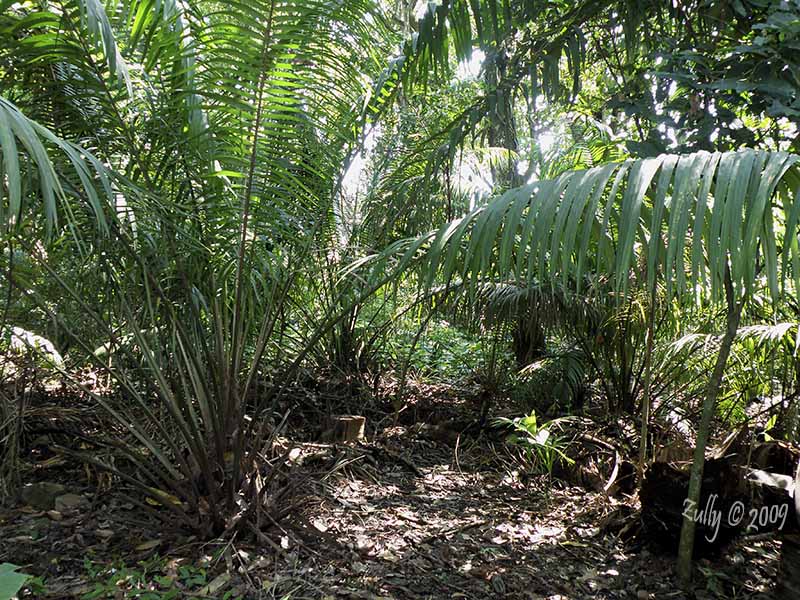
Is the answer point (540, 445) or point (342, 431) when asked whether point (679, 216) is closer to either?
point (540, 445)

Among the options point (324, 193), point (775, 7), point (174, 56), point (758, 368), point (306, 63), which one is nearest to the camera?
point (775, 7)

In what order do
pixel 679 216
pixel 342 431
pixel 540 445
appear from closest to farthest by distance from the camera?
pixel 679 216, pixel 540 445, pixel 342 431

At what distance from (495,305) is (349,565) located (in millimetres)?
2203

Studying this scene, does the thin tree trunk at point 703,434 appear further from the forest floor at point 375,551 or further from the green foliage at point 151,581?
the green foliage at point 151,581

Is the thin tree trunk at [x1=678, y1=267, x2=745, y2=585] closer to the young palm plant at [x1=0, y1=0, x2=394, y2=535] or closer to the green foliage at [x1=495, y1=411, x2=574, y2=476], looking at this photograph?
the green foliage at [x1=495, y1=411, x2=574, y2=476]

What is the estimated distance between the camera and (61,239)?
258cm

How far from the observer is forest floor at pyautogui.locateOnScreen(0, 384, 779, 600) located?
7.10 ft

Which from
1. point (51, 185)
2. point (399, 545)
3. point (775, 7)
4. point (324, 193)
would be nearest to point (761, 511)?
point (399, 545)

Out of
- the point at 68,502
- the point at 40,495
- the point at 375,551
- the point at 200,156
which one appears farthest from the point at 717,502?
the point at 40,495

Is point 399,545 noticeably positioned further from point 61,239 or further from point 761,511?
point 61,239

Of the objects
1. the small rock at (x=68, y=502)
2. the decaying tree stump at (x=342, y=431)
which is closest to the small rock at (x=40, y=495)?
the small rock at (x=68, y=502)

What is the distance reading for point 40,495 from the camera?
2709 mm

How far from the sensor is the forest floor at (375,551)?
216cm

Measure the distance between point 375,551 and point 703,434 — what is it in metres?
1.37
